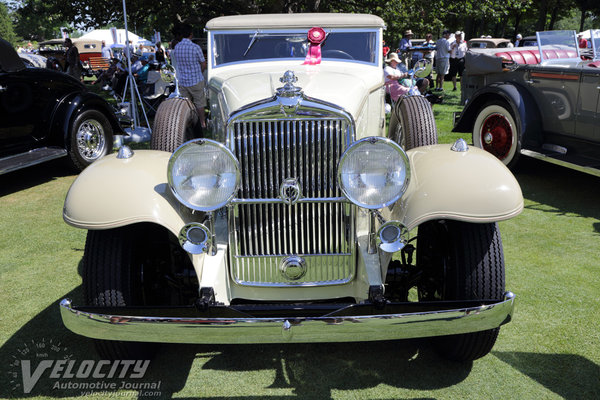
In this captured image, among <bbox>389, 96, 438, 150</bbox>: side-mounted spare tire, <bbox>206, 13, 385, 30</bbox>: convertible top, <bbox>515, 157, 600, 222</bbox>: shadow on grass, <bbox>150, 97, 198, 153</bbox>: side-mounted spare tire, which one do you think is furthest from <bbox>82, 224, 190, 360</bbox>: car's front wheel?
<bbox>515, 157, 600, 222</bbox>: shadow on grass

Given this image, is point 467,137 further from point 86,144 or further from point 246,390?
point 246,390

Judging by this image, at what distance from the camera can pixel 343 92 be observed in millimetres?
2914

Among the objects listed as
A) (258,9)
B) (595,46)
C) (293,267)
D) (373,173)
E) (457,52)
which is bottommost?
(293,267)

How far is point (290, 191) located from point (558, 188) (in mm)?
4395

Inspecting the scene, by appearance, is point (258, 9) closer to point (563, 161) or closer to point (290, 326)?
point (563, 161)

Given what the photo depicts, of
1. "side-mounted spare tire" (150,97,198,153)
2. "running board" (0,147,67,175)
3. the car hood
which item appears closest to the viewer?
the car hood

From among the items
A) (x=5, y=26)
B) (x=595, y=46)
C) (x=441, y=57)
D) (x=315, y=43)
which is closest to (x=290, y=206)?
(x=315, y=43)

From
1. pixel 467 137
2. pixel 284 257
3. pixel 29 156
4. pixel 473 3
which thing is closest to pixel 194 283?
pixel 284 257

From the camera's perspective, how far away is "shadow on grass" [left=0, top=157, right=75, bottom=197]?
20.5 feet

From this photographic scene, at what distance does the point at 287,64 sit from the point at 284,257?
5.01ft

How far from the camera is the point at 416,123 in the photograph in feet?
12.1

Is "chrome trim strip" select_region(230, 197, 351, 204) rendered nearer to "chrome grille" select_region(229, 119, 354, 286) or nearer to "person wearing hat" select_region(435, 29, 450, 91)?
"chrome grille" select_region(229, 119, 354, 286)

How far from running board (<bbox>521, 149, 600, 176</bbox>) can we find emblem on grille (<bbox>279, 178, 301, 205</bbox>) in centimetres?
379

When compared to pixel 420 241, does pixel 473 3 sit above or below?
above
